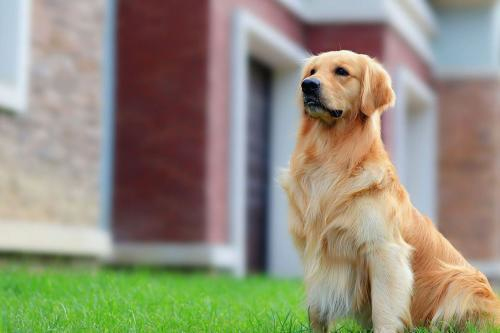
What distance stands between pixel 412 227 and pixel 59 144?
5.79m

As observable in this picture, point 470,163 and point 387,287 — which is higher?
point 470,163

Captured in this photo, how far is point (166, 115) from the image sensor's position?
12.4 meters

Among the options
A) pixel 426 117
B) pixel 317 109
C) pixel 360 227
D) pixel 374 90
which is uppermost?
pixel 426 117

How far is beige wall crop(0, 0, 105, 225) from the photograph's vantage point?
947 centimetres

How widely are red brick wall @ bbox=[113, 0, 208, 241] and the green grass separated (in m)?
4.22

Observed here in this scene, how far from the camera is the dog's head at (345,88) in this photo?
5.04m

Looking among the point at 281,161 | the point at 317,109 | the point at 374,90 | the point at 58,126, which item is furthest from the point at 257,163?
the point at 317,109

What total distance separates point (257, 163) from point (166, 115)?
326cm

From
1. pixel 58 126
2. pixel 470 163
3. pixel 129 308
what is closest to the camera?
pixel 129 308

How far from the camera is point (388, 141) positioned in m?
16.2

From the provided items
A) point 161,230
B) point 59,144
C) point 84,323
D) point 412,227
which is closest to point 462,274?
point 412,227

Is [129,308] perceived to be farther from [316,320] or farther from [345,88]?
[345,88]

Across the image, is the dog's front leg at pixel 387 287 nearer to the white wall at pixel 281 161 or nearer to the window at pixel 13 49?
the window at pixel 13 49

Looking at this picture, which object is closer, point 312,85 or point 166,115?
point 312,85
